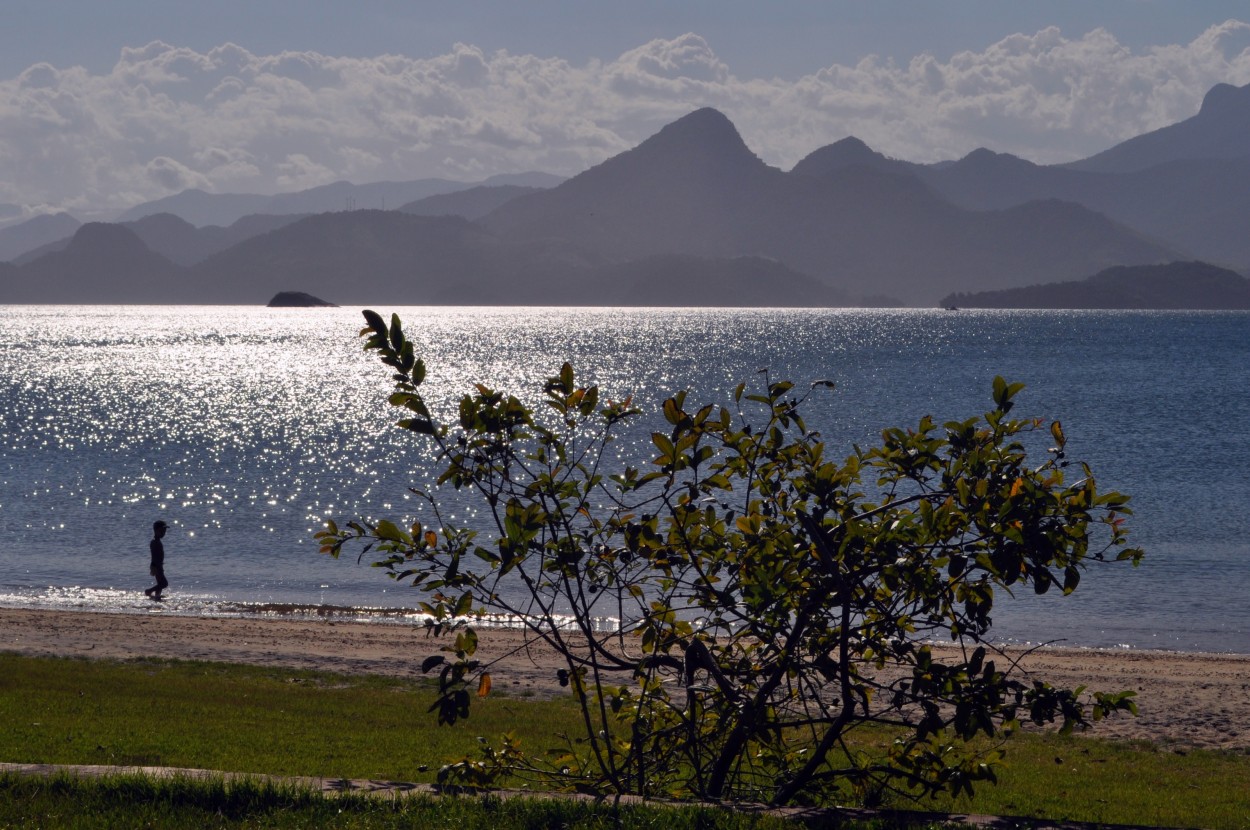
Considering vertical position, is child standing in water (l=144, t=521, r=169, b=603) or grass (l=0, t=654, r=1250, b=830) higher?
grass (l=0, t=654, r=1250, b=830)

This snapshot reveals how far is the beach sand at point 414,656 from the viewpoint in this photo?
19609 millimetres

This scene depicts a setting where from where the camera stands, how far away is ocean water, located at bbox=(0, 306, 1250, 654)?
108ft

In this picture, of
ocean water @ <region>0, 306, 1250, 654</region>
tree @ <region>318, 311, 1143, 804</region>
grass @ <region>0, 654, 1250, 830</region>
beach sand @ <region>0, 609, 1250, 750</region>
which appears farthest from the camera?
ocean water @ <region>0, 306, 1250, 654</region>

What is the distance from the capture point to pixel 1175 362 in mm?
143750

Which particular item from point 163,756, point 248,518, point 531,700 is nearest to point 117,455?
point 248,518

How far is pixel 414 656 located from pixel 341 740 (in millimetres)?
9411

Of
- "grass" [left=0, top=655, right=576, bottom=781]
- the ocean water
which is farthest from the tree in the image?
the ocean water

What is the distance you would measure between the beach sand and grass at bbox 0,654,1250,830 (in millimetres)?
1764

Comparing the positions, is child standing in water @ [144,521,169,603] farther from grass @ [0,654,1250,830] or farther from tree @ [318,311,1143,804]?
tree @ [318,311,1143,804]

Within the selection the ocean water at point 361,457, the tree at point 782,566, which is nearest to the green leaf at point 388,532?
the tree at point 782,566

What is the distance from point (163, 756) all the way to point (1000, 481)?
9031mm

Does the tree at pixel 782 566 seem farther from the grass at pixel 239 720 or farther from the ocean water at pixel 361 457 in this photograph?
the ocean water at pixel 361 457

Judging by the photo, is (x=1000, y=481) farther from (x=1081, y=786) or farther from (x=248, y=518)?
(x=248, y=518)

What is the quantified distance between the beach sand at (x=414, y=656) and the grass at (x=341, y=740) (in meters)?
1.76
